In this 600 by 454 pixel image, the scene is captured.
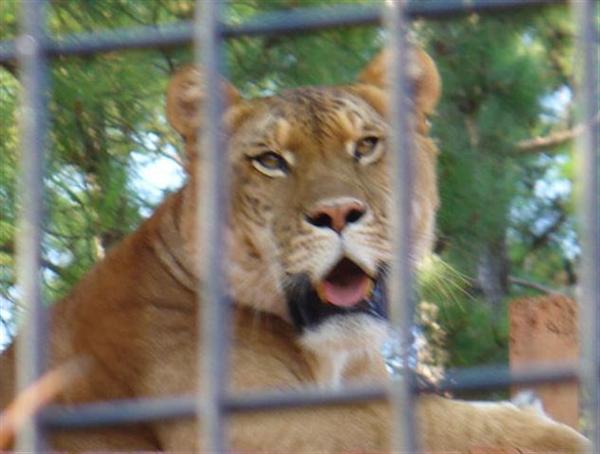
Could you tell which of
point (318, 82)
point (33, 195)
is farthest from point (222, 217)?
point (318, 82)

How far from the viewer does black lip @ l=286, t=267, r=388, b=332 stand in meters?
3.75

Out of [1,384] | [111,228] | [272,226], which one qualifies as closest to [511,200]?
[111,228]

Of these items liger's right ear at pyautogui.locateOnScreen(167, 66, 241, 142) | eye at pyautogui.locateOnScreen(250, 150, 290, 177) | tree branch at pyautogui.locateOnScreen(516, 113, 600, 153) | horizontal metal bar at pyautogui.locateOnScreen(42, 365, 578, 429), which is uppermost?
tree branch at pyautogui.locateOnScreen(516, 113, 600, 153)

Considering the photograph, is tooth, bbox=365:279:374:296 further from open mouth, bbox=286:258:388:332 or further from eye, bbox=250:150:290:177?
eye, bbox=250:150:290:177

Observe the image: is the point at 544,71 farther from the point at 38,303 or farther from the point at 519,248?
the point at 38,303

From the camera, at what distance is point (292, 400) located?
172 cm

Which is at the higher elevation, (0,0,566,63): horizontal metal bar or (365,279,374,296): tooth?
(365,279,374,296): tooth

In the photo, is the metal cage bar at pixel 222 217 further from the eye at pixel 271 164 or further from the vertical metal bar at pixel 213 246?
the eye at pixel 271 164

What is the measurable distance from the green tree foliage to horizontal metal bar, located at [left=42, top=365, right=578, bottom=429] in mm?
2566

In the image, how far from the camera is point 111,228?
15.5ft

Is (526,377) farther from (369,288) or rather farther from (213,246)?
(369,288)

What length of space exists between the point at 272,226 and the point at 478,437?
0.71 meters

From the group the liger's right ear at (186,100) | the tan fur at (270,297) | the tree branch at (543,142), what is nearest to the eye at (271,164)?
the tan fur at (270,297)

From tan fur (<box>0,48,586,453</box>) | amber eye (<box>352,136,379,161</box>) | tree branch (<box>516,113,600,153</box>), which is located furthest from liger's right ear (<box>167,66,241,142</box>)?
tree branch (<box>516,113,600,153</box>)
